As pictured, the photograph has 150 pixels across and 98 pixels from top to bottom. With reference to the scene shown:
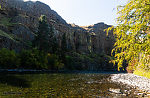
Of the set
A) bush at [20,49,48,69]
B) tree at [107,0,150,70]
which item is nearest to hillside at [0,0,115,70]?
bush at [20,49,48,69]

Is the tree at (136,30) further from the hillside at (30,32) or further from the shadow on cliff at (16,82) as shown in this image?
the hillside at (30,32)

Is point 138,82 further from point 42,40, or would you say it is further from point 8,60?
point 42,40

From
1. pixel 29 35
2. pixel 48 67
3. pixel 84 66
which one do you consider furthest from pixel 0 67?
pixel 84 66

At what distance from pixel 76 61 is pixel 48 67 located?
30.7 m

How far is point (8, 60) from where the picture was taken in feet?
149

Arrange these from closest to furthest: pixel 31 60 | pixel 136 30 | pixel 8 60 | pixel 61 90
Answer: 1. pixel 136 30
2. pixel 61 90
3. pixel 8 60
4. pixel 31 60

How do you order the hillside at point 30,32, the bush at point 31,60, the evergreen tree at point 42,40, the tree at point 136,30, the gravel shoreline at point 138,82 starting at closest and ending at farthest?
the tree at point 136,30 → the gravel shoreline at point 138,82 → the bush at point 31,60 → the evergreen tree at point 42,40 → the hillside at point 30,32

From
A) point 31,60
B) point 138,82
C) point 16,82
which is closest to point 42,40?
point 31,60

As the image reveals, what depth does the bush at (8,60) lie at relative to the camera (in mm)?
44616

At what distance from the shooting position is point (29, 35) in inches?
3381

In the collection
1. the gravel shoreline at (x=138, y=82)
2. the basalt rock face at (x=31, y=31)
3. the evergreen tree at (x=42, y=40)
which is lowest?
the gravel shoreline at (x=138, y=82)

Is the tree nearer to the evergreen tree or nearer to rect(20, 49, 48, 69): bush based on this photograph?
rect(20, 49, 48, 69): bush

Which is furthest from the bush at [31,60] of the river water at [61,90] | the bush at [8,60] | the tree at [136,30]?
the tree at [136,30]

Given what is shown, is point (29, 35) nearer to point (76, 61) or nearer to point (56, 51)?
point (56, 51)
